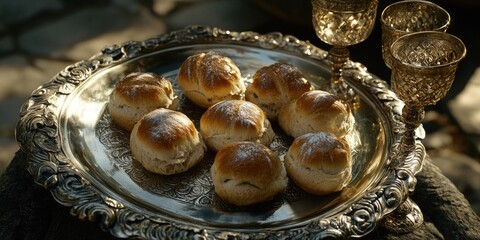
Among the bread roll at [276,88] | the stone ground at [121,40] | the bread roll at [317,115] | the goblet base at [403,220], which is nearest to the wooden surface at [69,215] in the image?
the goblet base at [403,220]

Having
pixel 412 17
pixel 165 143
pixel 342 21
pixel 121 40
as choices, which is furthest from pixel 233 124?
pixel 121 40

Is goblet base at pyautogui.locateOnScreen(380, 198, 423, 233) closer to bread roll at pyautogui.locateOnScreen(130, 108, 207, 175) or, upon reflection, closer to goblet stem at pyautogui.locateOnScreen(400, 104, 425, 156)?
goblet stem at pyautogui.locateOnScreen(400, 104, 425, 156)

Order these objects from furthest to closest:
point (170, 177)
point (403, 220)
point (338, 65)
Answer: point (338, 65) < point (403, 220) < point (170, 177)

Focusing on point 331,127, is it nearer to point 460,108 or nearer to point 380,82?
point 380,82

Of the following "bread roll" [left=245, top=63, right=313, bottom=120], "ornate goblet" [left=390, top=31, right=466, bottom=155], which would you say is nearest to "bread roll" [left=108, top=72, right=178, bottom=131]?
"bread roll" [left=245, top=63, right=313, bottom=120]

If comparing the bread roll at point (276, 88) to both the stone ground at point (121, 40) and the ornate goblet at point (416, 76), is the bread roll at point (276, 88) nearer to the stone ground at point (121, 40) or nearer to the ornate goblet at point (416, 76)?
the ornate goblet at point (416, 76)

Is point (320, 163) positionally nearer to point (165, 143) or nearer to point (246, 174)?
point (246, 174)
